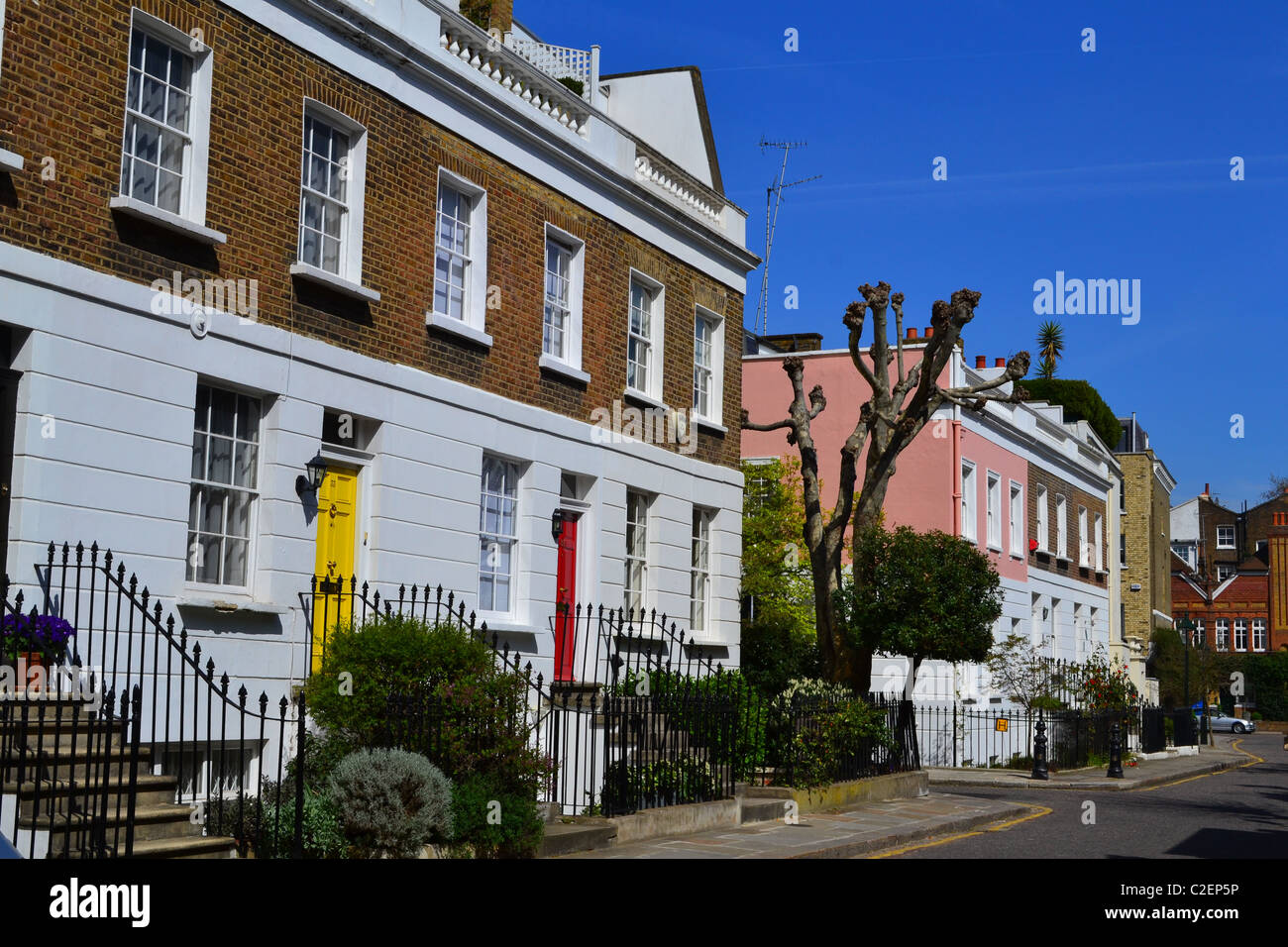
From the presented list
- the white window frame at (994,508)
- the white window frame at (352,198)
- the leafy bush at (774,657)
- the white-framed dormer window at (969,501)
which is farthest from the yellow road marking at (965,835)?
the white window frame at (994,508)

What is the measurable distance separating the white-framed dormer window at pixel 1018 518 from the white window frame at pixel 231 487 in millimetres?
25490

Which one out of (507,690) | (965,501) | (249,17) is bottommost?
(507,690)

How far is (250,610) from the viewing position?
12.4 m

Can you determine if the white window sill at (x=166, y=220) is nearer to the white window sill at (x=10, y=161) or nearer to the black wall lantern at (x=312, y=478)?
the white window sill at (x=10, y=161)

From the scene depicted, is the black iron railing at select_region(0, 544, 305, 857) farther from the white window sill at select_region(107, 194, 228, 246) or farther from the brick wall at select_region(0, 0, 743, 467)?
the white window sill at select_region(107, 194, 228, 246)

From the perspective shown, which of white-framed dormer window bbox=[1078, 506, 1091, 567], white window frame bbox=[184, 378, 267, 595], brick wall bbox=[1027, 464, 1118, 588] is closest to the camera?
white window frame bbox=[184, 378, 267, 595]

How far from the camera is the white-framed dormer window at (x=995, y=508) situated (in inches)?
1305

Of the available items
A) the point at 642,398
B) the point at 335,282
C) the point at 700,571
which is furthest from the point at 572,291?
the point at 700,571

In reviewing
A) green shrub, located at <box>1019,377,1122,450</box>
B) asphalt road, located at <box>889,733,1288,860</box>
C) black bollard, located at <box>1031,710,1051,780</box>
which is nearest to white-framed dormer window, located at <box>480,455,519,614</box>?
asphalt road, located at <box>889,733,1288,860</box>

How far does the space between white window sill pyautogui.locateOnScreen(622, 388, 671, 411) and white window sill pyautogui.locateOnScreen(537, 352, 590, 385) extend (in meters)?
0.92

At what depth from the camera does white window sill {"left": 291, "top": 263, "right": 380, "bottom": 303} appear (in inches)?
523
